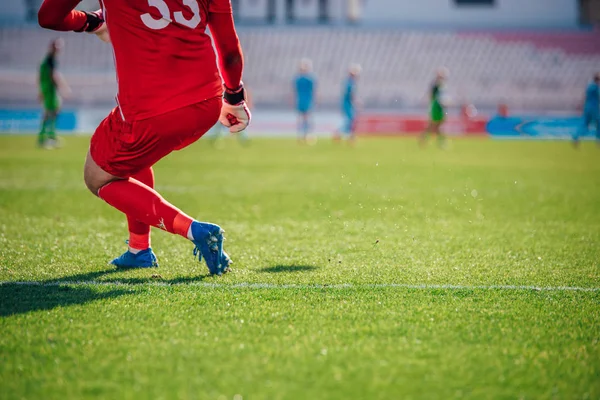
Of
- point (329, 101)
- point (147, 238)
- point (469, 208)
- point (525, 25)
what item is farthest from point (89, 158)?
point (525, 25)

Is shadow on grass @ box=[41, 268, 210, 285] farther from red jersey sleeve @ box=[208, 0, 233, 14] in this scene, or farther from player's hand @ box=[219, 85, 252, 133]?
red jersey sleeve @ box=[208, 0, 233, 14]

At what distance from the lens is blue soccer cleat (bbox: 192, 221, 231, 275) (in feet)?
13.1

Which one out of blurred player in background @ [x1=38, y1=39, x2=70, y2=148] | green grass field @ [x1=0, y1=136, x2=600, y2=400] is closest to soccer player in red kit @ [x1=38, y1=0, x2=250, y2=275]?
green grass field @ [x1=0, y1=136, x2=600, y2=400]

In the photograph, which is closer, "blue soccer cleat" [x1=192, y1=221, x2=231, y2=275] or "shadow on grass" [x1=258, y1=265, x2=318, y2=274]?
"blue soccer cleat" [x1=192, y1=221, x2=231, y2=275]

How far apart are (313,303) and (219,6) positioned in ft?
5.50

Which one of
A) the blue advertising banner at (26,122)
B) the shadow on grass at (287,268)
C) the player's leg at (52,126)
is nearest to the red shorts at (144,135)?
the shadow on grass at (287,268)

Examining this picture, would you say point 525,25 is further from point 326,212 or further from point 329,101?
point 326,212

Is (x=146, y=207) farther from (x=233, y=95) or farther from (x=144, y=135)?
(x=233, y=95)

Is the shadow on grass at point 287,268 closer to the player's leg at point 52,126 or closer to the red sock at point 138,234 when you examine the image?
the red sock at point 138,234

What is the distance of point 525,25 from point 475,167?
116 ft

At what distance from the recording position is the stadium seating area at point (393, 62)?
36125 mm

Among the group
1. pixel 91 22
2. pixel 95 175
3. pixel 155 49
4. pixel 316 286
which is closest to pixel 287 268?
pixel 316 286

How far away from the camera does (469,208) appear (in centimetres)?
790

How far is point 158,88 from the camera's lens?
3.73 meters
